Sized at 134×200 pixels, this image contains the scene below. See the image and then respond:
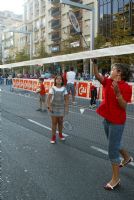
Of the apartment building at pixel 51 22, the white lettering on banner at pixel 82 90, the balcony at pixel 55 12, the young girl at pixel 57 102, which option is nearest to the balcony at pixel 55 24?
the apartment building at pixel 51 22

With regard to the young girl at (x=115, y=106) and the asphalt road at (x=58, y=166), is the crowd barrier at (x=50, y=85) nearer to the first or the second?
the asphalt road at (x=58, y=166)

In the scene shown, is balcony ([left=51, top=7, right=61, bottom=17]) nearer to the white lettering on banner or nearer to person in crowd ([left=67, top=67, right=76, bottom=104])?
person in crowd ([left=67, top=67, right=76, bottom=104])

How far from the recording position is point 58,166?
6.21 m

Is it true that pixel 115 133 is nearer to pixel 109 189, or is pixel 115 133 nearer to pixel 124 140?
pixel 109 189

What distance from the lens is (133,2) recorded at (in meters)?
43.7

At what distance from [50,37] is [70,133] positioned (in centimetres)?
7399

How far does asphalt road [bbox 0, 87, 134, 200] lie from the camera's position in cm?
490

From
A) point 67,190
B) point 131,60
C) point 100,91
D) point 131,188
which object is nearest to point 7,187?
point 67,190

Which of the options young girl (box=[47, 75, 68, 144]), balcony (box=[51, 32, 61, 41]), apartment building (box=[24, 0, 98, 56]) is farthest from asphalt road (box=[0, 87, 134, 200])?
balcony (box=[51, 32, 61, 41])

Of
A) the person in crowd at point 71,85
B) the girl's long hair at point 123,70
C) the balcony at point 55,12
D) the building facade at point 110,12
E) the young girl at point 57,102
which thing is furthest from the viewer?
the balcony at point 55,12

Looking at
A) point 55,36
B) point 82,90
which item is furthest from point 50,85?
point 55,36

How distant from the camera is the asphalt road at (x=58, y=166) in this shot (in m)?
4.90

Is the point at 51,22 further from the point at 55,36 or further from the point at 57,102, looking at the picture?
the point at 57,102

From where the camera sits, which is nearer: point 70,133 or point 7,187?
point 7,187
